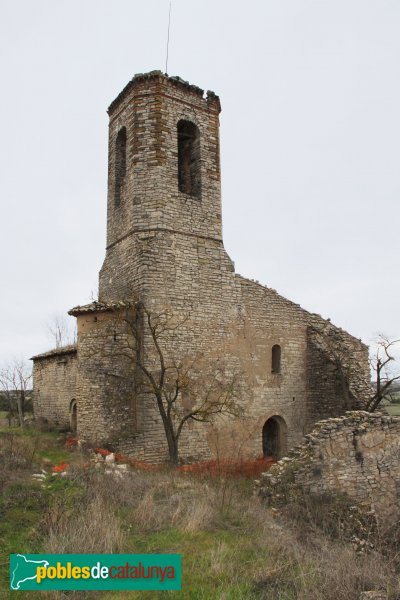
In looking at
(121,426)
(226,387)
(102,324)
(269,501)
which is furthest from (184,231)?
(269,501)

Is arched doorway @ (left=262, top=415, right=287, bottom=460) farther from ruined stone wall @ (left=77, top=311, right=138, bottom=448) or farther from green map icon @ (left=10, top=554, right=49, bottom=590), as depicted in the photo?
green map icon @ (left=10, top=554, right=49, bottom=590)

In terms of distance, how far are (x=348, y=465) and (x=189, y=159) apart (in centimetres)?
982

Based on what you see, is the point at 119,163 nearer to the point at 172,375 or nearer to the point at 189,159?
the point at 189,159

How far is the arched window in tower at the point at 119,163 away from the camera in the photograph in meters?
14.1

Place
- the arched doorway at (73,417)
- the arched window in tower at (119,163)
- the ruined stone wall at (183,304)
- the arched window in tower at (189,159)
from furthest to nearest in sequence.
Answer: the arched doorway at (73,417) < the arched window in tower at (119,163) < the arched window in tower at (189,159) < the ruined stone wall at (183,304)

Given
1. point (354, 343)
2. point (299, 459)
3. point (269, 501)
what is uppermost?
point (354, 343)

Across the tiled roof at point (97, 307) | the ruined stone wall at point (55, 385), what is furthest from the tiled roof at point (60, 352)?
the tiled roof at point (97, 307)

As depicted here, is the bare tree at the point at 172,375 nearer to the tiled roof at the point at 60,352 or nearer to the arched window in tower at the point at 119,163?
the arched window in tower at the point at 119,163

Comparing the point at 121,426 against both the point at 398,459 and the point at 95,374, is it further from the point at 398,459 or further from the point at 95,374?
the point at 398,459

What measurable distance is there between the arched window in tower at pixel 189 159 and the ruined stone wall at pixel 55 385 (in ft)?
23.5

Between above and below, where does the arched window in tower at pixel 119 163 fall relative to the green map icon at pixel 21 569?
above

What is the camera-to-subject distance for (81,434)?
1113 cm

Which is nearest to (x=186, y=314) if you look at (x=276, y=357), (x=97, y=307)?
(x=97, y=307)

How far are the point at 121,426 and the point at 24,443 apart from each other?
2.56 m
